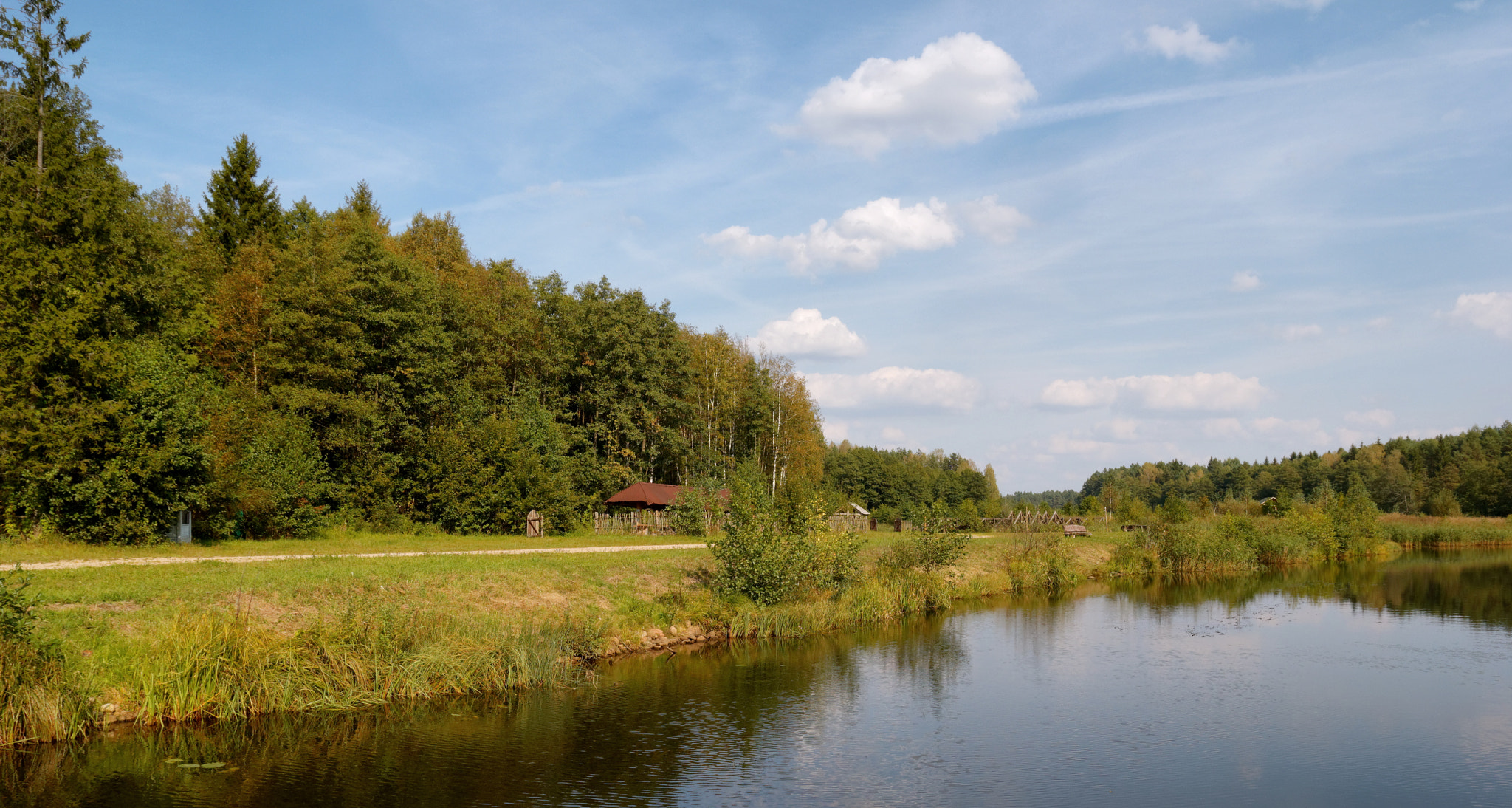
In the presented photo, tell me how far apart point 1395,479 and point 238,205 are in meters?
152

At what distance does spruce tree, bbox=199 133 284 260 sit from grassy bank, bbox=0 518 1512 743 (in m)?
28.8

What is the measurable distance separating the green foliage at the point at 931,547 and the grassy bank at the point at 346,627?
2970 mm

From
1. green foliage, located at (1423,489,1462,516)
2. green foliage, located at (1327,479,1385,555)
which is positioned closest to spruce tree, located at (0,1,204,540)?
green foliage, located at (1327,479,1385,555)

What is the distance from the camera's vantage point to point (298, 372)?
144 feet

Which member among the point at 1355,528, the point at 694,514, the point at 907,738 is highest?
the point at 694,514

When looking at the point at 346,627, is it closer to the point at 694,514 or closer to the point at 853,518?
the point at 694,514

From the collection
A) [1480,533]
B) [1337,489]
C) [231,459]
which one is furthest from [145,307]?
[1337,489]

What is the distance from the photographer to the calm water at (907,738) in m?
13.4

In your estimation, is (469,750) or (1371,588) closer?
(469,750)

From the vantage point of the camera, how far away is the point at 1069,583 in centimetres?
4419

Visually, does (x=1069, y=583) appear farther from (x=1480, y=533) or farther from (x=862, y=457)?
(x=862, y=457)

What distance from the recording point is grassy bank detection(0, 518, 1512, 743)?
15617mm

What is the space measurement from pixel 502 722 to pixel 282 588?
23.6ft

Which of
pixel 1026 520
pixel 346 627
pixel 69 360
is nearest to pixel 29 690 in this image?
pixel 346 627
